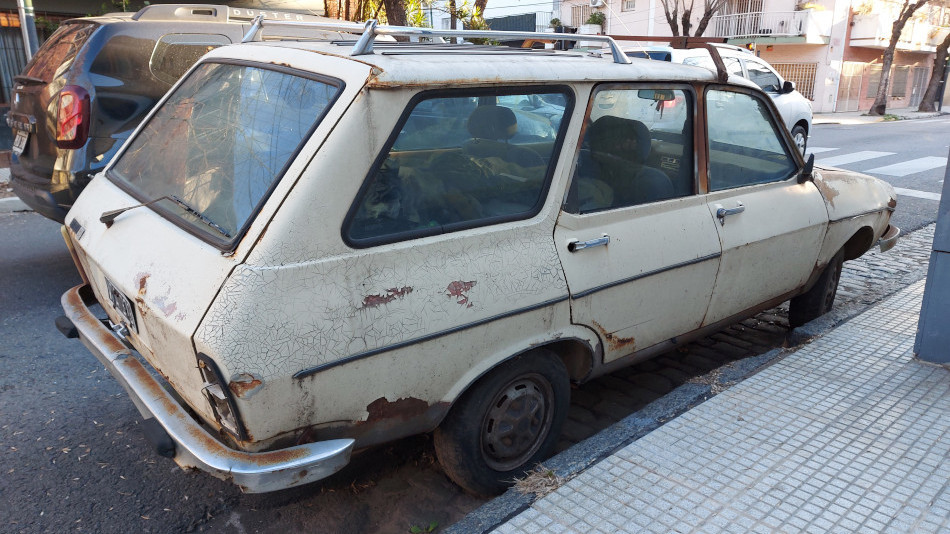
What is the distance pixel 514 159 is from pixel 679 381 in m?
2.03

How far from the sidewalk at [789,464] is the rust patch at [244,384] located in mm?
1047

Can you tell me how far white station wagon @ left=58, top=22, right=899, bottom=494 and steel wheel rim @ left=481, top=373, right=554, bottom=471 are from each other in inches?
0.4


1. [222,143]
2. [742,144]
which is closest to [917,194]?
[742,144]

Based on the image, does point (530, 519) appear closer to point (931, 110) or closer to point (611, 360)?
point (611, 360)

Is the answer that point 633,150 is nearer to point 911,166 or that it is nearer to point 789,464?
point 789,464

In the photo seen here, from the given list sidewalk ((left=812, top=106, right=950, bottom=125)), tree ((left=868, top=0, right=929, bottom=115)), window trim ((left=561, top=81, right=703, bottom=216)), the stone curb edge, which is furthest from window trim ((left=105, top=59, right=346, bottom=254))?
tree ((left=868, top=0, right=929, bottom=115))

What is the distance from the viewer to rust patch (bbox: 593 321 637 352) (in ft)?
10.3

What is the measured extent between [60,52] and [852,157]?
505 inches

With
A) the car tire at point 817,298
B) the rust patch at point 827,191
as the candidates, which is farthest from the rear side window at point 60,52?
the car tire at point 817,298

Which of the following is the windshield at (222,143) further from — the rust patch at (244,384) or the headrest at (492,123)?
the headrest at (492,123)

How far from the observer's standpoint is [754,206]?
3.83 metres

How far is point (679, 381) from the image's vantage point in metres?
4.27

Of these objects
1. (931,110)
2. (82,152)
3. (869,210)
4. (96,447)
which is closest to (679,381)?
(869,210)

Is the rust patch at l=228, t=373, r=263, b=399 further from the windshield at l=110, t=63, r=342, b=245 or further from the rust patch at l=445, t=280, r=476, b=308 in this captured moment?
the rust patch at l=445, t=280, r=476, b=308
